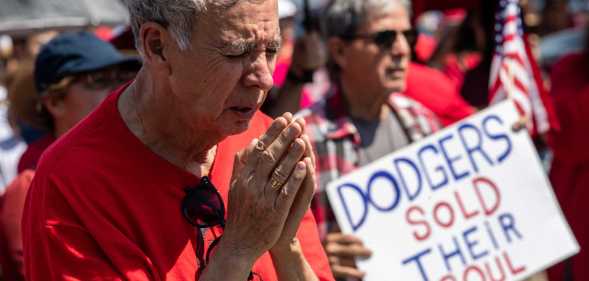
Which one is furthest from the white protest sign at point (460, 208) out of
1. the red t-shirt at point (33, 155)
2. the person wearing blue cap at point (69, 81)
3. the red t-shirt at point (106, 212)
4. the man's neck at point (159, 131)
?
the red t-shirt at point (106, 212)

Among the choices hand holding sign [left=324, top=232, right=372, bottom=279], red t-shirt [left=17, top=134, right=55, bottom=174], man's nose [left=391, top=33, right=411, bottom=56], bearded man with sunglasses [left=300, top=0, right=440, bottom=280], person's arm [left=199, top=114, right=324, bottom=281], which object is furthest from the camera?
man's nose [left=391, top=33, right=411, bottom=56]

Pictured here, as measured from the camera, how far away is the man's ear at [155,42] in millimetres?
2670

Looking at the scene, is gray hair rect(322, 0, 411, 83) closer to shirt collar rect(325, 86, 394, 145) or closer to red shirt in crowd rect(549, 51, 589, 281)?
shirt collar rect(325, 86, 394, 145)

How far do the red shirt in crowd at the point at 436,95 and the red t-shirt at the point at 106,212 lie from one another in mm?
2543

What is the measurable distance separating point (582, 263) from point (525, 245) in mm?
768

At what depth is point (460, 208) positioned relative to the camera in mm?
4363

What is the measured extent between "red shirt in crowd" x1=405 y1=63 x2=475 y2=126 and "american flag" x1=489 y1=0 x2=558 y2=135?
0.59 feet

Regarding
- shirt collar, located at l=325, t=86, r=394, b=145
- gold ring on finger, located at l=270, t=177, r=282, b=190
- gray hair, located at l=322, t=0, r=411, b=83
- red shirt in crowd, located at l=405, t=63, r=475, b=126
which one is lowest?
red shirt in crowd, located at l=405, t=63, r=475, b=126

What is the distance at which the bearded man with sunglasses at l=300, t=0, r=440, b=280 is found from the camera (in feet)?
14.8

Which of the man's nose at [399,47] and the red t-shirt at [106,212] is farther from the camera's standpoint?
the man's nose at [399,47]

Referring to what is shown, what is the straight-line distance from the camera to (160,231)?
106 inches

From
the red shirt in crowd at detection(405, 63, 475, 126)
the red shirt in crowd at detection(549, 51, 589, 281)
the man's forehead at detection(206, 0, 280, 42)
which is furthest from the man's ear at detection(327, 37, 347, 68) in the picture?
the man's forehead at detection(206, 0, 280, 42)

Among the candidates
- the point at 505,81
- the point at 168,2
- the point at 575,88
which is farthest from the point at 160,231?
the point at 575,88

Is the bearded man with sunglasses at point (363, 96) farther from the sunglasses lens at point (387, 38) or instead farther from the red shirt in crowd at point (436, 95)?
the red shirt in crowd at point (436, 95)
